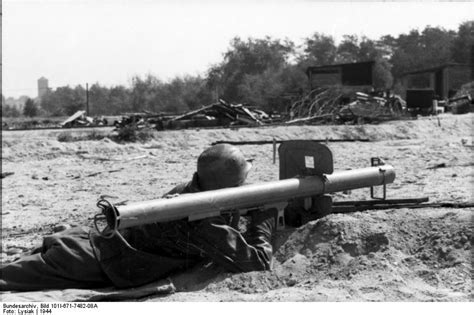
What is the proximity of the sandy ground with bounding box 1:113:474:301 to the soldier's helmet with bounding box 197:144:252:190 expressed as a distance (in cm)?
66

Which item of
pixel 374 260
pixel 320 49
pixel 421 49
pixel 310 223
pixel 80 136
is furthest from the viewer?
pixel 421 49

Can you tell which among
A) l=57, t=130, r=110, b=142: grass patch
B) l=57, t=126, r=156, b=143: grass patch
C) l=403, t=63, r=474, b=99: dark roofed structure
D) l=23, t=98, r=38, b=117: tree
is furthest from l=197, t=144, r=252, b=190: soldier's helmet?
l=23, t=98, r=38, b=117: tree

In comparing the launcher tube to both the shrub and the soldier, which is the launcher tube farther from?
the shrub

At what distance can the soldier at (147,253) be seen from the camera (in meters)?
5.33

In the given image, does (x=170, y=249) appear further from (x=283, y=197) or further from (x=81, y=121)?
(x=81, y=121)

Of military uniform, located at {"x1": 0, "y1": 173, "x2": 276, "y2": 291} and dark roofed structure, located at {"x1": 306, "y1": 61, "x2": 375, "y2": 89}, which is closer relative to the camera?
military uniform, located at {"x1": 0, "y1": 173, "x2": 276, "y2": 291}

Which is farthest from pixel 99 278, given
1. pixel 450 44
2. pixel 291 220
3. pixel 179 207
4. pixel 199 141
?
pixel 450 44

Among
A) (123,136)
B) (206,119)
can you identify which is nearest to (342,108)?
(206,119)

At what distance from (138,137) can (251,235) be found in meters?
15.2

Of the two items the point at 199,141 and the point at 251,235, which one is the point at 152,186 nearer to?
the point at 251,235

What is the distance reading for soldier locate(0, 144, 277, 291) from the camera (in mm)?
5332

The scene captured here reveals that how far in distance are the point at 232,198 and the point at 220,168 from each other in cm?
37

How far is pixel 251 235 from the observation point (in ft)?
18.2

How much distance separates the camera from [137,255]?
5.36 meters
